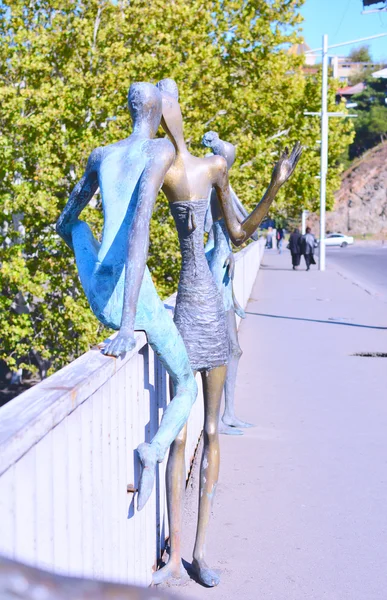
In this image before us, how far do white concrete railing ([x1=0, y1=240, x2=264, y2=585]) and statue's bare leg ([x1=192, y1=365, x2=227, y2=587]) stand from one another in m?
0.22

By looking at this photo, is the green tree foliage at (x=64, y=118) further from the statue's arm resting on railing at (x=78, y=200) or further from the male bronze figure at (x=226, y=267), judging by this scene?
the statue's arm resting on railing at (x=78, y=200)

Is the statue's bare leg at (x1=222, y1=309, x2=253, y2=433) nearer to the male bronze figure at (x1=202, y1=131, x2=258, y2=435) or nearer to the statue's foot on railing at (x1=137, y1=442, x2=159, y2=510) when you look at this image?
the male bronze figure at (x1=202, y1=131, x2=258, y2=435)

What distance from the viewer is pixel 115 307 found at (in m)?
3.38

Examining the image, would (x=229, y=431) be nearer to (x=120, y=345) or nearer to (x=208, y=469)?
(x=208, y=469)

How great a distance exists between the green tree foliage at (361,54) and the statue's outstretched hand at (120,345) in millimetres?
156059

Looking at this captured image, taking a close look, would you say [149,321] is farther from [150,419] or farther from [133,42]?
[133,42]

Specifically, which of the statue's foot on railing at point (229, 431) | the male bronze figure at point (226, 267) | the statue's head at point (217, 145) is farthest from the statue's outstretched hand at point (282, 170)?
the statue's foot on railing at point (229, 431)

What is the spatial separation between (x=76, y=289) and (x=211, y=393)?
12.8m

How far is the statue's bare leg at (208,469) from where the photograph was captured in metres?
3.94

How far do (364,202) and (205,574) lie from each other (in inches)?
3509

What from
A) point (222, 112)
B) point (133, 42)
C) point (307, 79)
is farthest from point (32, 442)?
point (307, 79)

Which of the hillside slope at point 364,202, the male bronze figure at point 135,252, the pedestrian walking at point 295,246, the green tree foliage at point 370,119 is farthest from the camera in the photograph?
the green tree foliage at point 370,119

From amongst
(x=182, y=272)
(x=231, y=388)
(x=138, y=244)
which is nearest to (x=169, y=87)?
(x=182, y=272)

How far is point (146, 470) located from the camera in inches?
132
